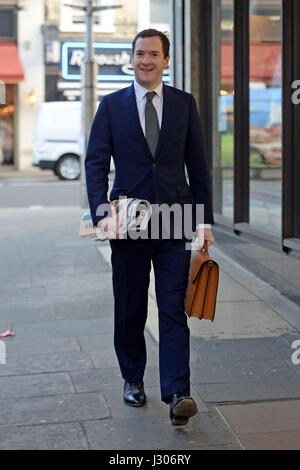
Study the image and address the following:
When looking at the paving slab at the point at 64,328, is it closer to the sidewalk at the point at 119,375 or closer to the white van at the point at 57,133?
the sidewalk at the point at 119,375

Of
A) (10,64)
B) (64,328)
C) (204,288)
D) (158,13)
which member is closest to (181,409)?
(204,288)

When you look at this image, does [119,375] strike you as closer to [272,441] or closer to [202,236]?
[202,236]

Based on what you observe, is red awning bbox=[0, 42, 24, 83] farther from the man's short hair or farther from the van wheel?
the man's short hair

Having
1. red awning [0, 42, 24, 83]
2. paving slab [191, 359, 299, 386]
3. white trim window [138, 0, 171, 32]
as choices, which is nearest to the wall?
red awning [0, 42, 24, 83]

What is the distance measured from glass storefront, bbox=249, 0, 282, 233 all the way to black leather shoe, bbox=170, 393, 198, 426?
13.5 feet

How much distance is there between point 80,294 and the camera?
812 centimetres

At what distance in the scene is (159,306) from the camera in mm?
4605

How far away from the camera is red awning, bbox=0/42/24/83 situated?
30648mm

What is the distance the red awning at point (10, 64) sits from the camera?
1207 inches

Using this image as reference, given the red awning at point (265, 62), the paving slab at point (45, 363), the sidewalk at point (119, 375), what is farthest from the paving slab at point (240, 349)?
the red awning at point (265, 62)

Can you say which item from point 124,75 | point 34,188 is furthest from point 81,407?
point 124,75

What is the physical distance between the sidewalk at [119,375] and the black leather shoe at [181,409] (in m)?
0.05

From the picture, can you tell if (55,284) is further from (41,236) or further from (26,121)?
(26,121)

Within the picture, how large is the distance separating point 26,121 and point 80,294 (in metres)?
24.3
